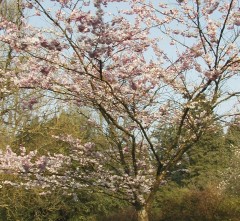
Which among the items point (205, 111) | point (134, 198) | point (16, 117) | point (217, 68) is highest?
point (16, 117)

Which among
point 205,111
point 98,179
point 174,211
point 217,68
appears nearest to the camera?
point 217,68

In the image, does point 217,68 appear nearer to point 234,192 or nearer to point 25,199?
point 25,199

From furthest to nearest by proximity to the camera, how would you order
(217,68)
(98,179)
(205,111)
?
(98,179) → (205,111) → (217,68)

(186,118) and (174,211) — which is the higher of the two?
(186,118)

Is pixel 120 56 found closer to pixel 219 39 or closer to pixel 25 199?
pixel 219 39

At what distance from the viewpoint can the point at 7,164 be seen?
7207 millimetres

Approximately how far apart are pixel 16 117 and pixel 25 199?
123 inches

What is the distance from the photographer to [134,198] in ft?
24.9

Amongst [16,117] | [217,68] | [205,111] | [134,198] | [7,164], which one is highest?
[16,117]

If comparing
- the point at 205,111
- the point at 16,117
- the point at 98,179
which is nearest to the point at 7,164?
the point at 98,179

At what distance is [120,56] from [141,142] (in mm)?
1949

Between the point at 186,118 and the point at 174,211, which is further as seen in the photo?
the point at 174,211

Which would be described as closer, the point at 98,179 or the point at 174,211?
the point at 98,179

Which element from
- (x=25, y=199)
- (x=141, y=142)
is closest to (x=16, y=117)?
(x=25, y=199)
